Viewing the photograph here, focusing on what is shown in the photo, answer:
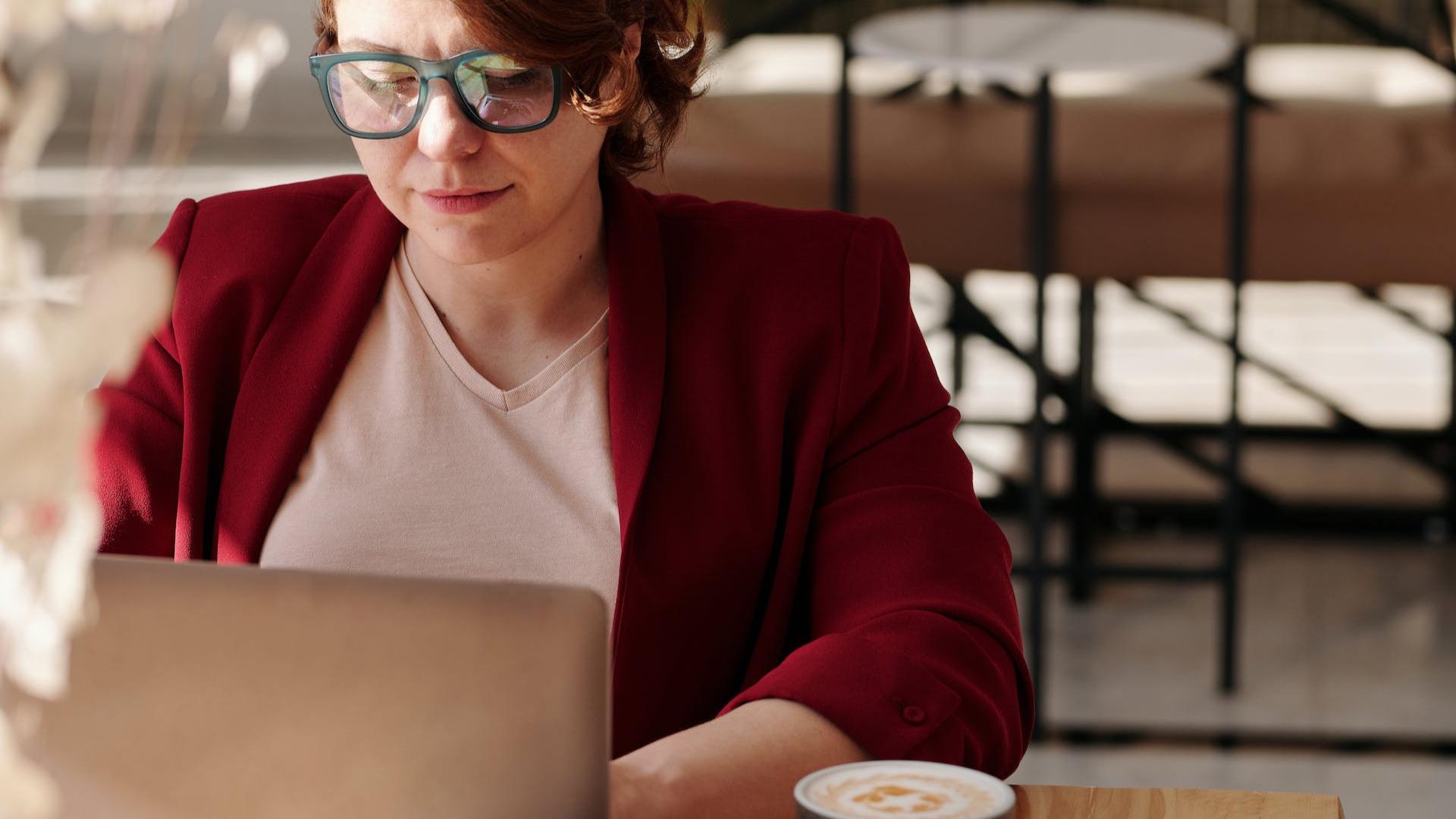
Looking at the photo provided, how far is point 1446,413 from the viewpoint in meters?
3.80

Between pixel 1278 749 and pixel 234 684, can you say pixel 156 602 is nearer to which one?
pixel 234 684

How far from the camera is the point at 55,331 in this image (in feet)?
1.15

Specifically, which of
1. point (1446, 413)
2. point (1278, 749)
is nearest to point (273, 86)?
point (1446, 413)

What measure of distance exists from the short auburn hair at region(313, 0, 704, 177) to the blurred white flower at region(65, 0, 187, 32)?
2.07ft

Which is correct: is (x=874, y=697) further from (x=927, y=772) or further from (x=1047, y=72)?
(x=1047, y=72)

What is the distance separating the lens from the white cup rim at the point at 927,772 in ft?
2.21

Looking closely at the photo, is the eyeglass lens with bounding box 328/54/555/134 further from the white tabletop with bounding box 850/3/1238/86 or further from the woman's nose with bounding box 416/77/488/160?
the white tabletop with bounding box 850/3/1238/86

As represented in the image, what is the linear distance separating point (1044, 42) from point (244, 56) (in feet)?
8.10

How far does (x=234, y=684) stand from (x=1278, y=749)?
239cm

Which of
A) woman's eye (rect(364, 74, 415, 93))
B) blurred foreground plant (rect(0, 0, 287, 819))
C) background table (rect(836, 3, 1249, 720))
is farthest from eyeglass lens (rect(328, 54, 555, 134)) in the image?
background table (rect(836, 3, 1249, 720))

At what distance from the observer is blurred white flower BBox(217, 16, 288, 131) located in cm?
44

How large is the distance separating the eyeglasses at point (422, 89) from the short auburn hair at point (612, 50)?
0.05 feet

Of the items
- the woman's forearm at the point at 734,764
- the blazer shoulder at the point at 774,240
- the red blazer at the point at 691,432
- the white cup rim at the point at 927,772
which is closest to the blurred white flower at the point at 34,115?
the white cup rim at the point at 927,772

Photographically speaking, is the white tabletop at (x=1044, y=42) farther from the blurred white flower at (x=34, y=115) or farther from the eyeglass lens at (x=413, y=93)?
the blurred white flower at (x=34, y=115)
